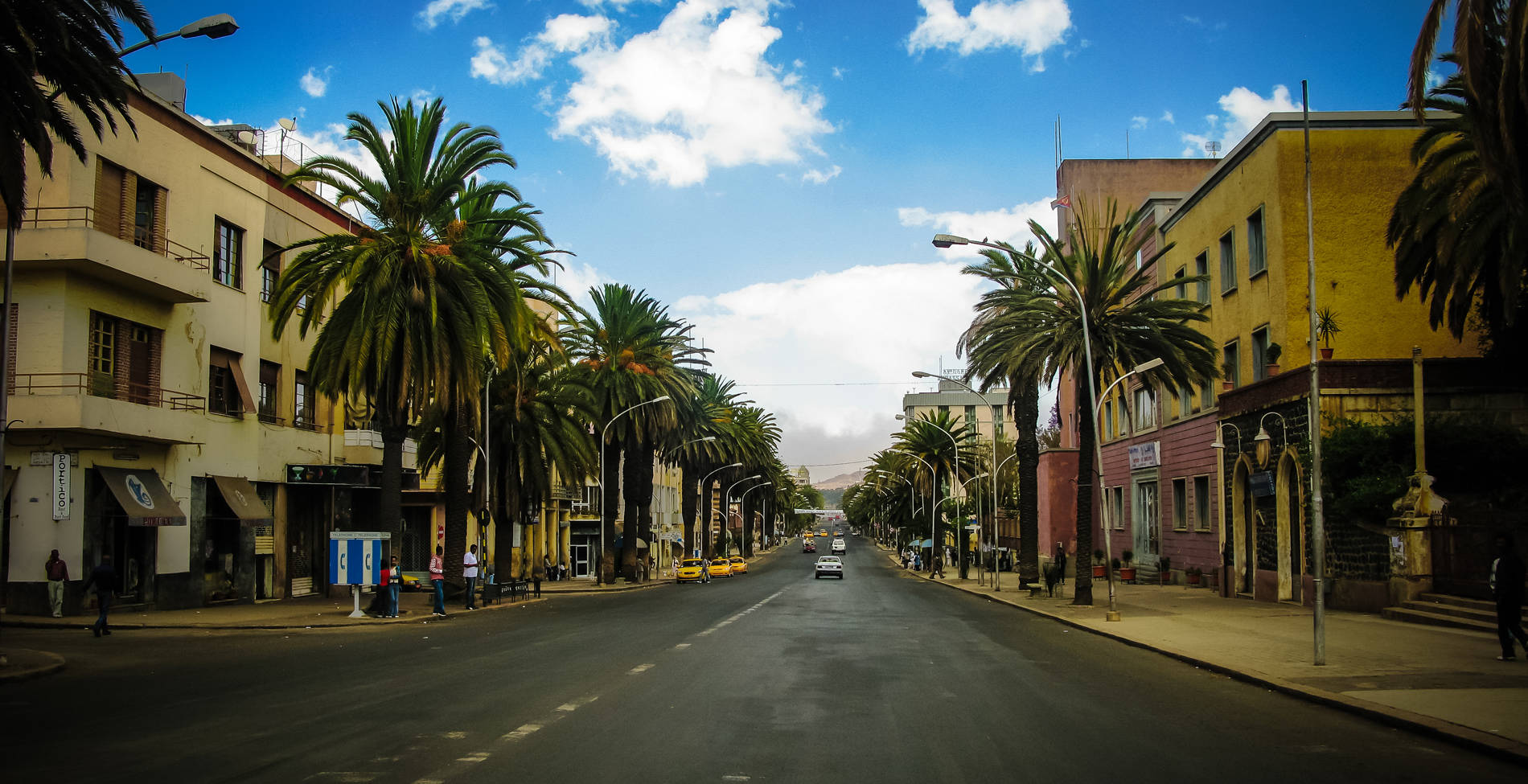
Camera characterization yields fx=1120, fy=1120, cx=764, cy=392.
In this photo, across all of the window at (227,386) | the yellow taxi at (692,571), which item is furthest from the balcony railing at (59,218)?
the yellow taxi at (692,571)

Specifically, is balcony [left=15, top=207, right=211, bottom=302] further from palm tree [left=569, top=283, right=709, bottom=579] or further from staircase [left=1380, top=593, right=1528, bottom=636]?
staircase [left=1380, top=593, right=1528, bottom=636]

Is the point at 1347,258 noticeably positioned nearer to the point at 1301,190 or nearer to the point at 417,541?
the point at 1301,190

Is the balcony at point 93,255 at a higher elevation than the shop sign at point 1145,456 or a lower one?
higher

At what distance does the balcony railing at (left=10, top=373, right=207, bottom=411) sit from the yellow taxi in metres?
33.2

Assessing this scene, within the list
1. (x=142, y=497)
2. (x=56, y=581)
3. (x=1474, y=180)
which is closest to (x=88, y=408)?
(x=142, y=497)

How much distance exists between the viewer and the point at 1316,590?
51.4 ft

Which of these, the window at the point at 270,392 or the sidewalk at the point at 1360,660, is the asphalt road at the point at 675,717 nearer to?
the sidewalk at the point at 1360,660

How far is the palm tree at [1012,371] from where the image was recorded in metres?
34.8

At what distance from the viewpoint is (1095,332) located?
107 feet

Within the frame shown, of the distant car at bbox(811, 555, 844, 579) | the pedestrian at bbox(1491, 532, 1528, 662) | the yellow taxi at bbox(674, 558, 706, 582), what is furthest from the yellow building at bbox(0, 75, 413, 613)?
the distant car at bbox(811, 555, 844, 579)

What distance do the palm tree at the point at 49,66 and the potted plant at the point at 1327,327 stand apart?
2755 centimetres

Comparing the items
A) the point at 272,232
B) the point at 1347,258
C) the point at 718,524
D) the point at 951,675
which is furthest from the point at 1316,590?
the point at 718,524

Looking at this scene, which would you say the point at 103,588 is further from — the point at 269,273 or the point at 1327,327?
the point at 1327,327

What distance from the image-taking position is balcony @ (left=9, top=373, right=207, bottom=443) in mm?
25359
